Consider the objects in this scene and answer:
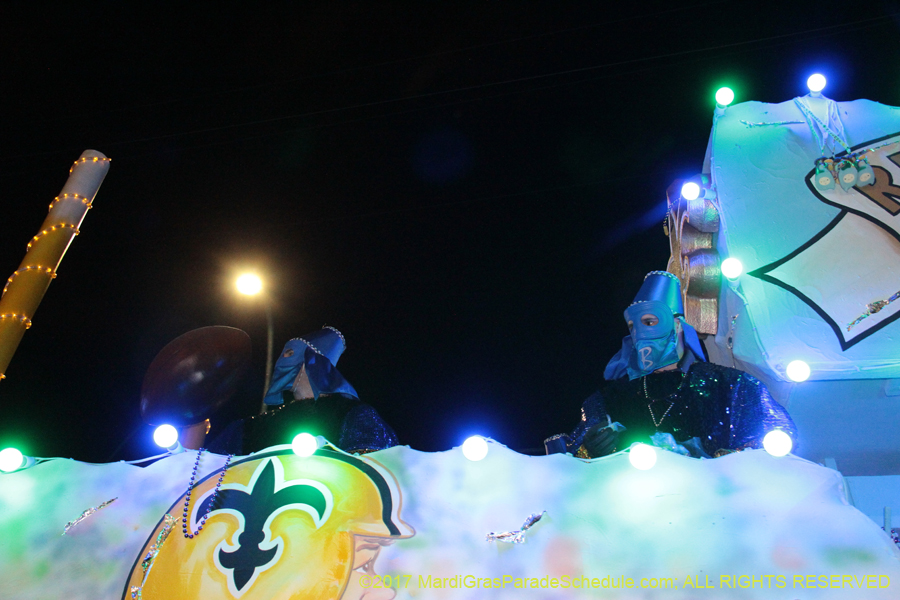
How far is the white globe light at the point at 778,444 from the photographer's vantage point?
6.24 ft

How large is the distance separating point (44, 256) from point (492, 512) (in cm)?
220

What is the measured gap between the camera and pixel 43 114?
16.4 feet

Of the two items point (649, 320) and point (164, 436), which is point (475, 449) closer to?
point (164, 436)

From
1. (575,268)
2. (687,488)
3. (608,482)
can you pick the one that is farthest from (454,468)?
(575,268)

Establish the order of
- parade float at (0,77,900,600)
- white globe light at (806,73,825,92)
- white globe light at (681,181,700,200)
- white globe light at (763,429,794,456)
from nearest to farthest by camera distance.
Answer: parade float at (0,77,900,600) → white globe light at (763,429,794,456) → white globe light at (681,181,700,200) → white globe light at (806,73,825,92)

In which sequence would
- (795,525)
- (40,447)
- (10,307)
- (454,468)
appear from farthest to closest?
(40,447), (10,307), (454,468), (795,525)

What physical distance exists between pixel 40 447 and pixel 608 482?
487cm

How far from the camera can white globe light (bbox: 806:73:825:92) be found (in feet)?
12.6

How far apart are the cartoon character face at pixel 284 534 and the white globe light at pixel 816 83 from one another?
362cm

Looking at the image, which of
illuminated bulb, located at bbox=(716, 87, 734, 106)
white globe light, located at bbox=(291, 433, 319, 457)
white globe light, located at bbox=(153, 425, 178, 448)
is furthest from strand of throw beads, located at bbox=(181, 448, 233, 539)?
illuminated bulb, located at bbox=(716, 87, 734, 106)

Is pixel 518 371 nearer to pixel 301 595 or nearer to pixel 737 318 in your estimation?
pixel 737 318

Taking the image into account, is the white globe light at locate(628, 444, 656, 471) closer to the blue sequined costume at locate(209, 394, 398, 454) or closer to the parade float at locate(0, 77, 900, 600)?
the parade float at locate(0, 77, 900, 600)

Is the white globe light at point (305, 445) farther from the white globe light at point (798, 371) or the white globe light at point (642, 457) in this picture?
the white globe light at point (798, 371)

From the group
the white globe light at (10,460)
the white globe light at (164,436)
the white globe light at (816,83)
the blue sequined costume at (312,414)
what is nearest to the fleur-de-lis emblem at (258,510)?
the white globe light at (164,436)
